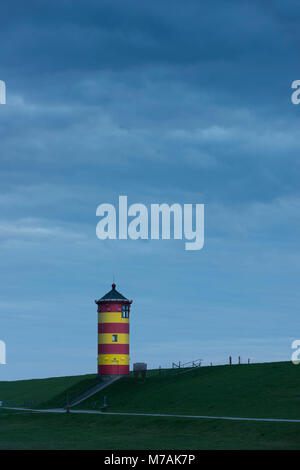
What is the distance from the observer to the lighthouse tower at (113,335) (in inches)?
3821

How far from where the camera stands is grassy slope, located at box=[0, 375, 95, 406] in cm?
11697

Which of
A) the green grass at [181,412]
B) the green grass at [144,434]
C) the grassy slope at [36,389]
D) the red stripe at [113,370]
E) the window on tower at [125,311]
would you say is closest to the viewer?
the green grass at [144,434]

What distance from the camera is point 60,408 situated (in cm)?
8881

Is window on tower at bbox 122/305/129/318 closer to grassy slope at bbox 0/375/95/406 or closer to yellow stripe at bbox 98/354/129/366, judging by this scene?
yellow stripe at bbox 98/354/129/366

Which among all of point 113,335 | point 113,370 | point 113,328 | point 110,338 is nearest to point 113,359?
point 113,370

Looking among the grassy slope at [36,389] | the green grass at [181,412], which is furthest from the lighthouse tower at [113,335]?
the grassy slope at [36,389]

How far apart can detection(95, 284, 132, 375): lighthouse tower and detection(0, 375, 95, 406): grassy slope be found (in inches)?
193

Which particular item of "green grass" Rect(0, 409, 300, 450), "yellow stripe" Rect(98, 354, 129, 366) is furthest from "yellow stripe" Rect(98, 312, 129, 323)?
"green grass" Rect(0, 409, 300, 450)

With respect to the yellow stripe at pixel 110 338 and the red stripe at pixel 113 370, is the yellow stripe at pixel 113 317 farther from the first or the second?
the red stripe at pixel 113 370

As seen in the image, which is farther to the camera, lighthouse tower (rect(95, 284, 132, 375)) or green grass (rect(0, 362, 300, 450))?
lighthouse tower (rect(95, 284, 132, 375))

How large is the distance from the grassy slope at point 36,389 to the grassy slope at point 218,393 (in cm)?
1224

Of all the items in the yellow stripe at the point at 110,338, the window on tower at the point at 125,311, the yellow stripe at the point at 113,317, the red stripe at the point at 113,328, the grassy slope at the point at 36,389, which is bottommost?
the grassy slope at the point at 36,389
